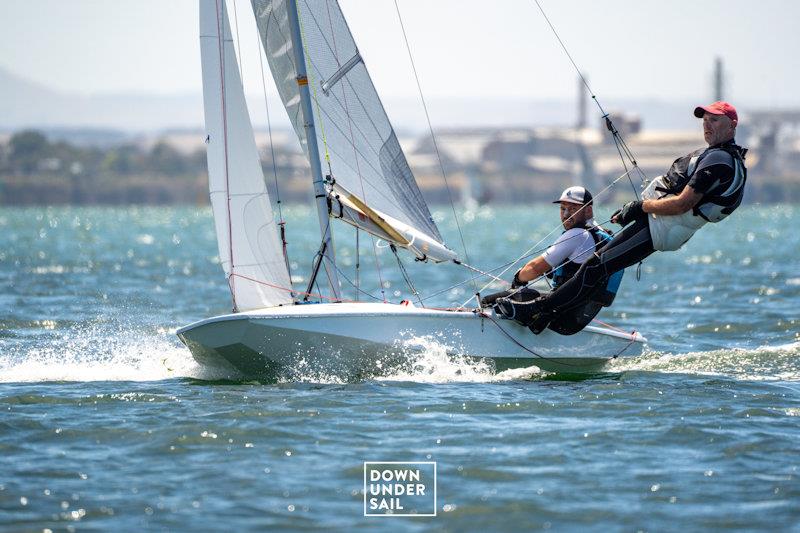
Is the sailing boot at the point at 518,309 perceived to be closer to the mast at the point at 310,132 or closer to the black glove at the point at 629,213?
the black glove at the point at 629,213

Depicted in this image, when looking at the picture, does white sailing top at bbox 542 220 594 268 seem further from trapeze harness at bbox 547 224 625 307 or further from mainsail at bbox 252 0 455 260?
mainsail at bbox 252 0 455 260

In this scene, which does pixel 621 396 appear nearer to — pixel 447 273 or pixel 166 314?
pixel 166 314

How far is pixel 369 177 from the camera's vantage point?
11.9 m

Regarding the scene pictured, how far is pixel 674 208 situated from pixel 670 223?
0.69 feet

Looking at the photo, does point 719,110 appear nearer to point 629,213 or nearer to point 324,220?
point 629,213

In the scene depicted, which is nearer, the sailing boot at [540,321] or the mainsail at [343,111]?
the sailing boot at [540,321]

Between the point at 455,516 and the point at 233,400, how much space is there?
333cm

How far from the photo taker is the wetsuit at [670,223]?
1061 centimetres

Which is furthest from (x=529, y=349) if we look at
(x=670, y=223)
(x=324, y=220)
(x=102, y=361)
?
(x=102, y=361)

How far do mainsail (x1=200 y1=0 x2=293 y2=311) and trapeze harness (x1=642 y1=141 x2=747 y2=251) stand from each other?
3443mm

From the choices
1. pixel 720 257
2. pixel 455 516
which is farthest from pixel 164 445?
pixel 720 257

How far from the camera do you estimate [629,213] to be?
36.1ft

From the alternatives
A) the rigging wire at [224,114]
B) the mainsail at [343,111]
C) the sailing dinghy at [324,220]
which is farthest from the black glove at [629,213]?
the rigging wire at [224,114]

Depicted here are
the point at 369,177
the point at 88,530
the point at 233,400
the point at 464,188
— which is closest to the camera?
the point at 88,530
